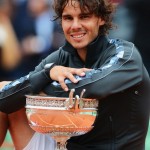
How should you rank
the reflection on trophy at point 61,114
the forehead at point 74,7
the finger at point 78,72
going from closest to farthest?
the reflection on trophy at point 61,114 → the finger at point 78,72 → the forehead at point 74,7

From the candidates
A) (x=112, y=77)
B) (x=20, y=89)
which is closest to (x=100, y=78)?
(x=112, y=77)

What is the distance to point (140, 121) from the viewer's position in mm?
2203

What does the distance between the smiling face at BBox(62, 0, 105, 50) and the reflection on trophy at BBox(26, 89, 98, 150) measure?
0.93 feet

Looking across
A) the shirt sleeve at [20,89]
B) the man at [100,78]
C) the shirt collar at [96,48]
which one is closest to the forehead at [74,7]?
the man at [100,78]

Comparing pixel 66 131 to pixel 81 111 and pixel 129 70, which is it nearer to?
pixel 81 111

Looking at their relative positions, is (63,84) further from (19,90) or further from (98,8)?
(98,8)

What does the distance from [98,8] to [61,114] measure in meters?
0.48

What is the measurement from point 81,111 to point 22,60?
2964mm

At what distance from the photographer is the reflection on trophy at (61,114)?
1874 millimetres

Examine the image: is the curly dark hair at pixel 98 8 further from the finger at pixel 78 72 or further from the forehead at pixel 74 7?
the finger at pixel 78 72

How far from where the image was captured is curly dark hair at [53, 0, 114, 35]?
2107 millimetres

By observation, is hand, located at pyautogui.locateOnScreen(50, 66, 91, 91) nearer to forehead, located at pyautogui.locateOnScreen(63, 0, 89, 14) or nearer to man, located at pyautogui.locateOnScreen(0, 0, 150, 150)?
man, located at pyautogui.locateOnScreen(0, 0, 150, 150)

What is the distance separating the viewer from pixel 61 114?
74.1 inches

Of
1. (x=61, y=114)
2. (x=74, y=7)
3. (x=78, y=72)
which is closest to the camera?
(x=61, y=114)
